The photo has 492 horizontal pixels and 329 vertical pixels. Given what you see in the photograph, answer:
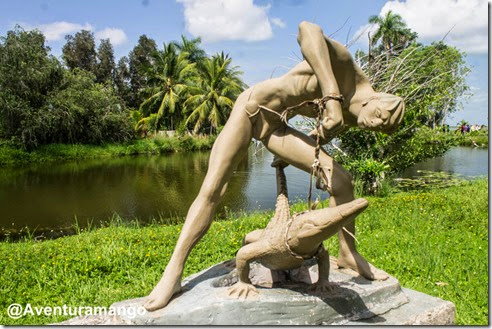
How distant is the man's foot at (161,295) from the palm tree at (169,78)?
75.8 ft

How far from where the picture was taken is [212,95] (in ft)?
81.6

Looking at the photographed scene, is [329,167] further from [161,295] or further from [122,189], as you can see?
[122,189]

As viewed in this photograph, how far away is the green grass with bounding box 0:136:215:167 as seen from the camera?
1994 centimetres

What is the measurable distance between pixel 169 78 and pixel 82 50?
906cm

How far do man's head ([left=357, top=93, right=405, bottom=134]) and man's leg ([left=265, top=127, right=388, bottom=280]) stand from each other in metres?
0.40

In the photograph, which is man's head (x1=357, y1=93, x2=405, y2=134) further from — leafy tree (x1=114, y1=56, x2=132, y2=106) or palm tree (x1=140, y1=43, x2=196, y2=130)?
leafy tree (x1=114, y1=56, x2=132, y2=106)

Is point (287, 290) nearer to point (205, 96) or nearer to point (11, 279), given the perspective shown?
point (11, 279)

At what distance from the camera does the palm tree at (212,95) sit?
80.3ft

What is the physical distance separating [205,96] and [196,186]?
39.3 feet

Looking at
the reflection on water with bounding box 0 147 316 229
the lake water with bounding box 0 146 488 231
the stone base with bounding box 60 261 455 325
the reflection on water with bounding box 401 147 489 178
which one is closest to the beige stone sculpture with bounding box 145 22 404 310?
the stone base with bounding box 60 261 455 325

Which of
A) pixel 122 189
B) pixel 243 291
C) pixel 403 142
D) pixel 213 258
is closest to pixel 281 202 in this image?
pixel 243 291

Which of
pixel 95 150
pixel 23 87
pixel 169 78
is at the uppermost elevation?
pixel 169 78

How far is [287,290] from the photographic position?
10.5 feet

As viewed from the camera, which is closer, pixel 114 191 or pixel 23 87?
pixel 114 191
